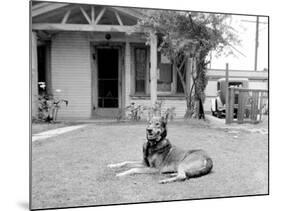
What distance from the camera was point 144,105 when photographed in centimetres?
277

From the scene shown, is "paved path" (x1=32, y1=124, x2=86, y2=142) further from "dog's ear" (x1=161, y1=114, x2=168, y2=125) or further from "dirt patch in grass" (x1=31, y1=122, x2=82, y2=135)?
"dog's ear" (x1=161, y1=114, x2=168, y2=125)

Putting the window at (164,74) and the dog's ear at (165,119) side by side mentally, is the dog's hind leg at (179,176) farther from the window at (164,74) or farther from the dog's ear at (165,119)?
the window at (164,74)

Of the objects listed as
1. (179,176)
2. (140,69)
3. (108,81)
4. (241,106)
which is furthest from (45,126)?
(241,106)

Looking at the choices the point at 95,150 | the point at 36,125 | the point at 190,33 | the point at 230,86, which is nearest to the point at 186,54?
the point at 190,33

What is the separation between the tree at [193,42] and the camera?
280 cm

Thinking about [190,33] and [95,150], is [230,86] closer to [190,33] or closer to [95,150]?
[190,33]

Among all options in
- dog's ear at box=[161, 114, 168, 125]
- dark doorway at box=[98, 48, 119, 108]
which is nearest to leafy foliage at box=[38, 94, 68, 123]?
dark doorway at box=[98, 48, 119, 108]

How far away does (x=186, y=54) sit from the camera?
2834 mm

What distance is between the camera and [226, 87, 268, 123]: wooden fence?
9.61ft

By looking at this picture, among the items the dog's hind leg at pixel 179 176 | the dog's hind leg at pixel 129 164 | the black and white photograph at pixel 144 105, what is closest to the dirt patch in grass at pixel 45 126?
the black and white photograph at pixel 144 105

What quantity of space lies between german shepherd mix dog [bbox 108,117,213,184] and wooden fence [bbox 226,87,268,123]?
55 cm

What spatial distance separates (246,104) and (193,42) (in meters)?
0.80

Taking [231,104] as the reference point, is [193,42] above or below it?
above

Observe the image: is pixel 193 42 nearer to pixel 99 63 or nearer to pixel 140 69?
pixel 140 69
